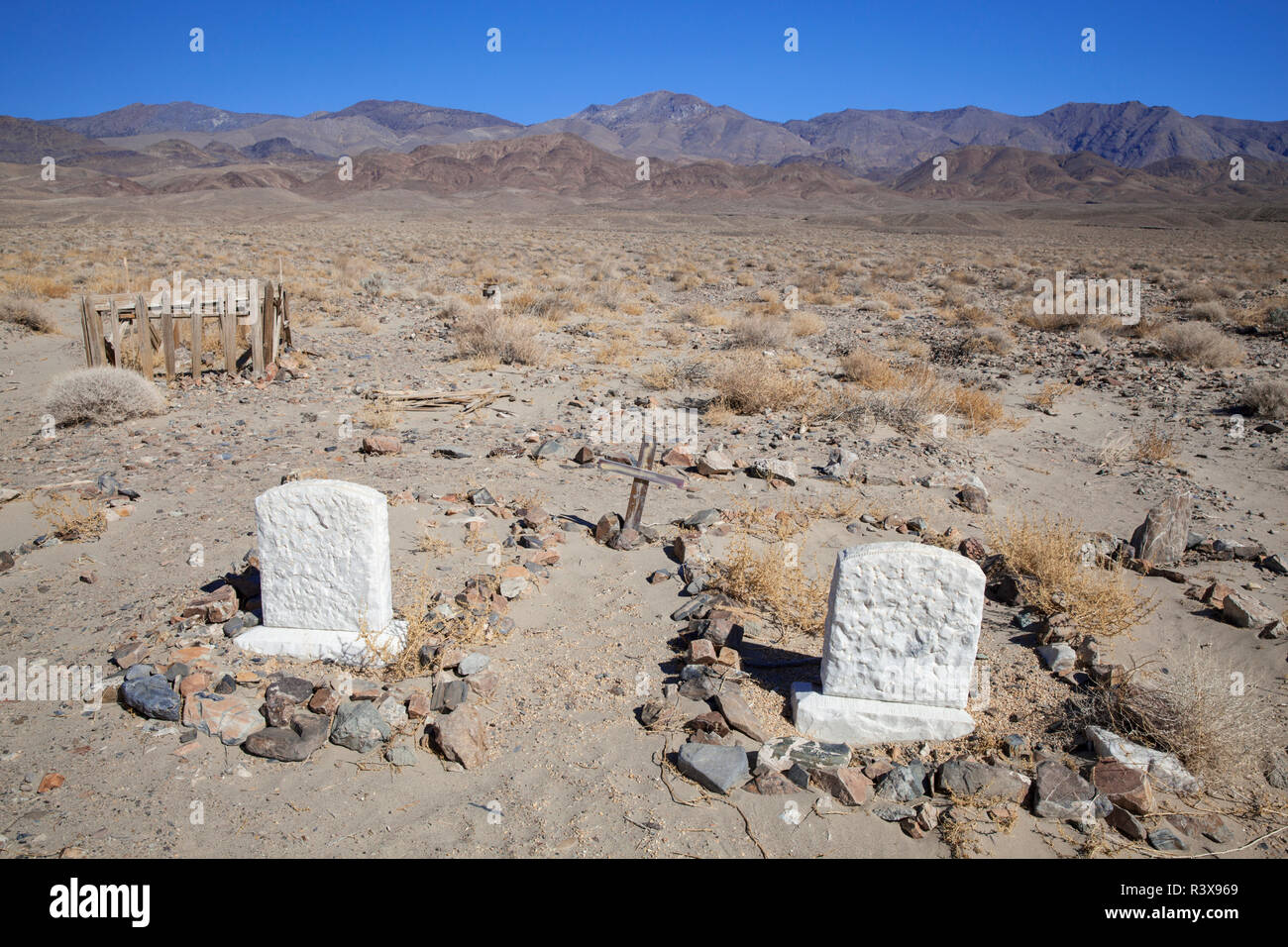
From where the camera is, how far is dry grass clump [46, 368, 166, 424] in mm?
8023

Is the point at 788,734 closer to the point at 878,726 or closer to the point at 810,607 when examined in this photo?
the point at 878,726

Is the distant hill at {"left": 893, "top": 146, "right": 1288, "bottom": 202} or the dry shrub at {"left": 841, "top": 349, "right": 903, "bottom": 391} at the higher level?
the distant hill at {"left": 893, "top": 146, "right": 1288, "bottom": 202}

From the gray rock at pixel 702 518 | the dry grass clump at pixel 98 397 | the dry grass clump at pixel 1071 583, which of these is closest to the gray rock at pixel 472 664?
the gray rock at pixel 702 518

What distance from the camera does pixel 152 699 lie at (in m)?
3.59

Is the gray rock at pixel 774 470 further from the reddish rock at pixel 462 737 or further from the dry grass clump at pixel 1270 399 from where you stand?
the dry grass clump at pixel 1270 399

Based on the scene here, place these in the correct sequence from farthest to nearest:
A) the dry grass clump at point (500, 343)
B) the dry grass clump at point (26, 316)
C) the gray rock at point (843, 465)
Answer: the dry grass clump at point (26, 316), the dry grass clump at point (500, 343), the gray rock at point (843, 465)

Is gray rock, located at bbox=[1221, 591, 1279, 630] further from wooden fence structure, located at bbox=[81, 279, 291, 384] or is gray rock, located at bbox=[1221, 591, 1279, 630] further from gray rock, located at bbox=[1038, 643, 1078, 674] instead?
wooden fence structure, located at bbox=[81, 279, 291, 384]

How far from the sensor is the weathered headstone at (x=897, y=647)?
11.7 ft

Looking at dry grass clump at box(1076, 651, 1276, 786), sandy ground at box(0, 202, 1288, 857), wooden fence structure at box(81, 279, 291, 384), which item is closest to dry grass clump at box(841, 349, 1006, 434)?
sandy ground at box(0, 202, 1288, 857)

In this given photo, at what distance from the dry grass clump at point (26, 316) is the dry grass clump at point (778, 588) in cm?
1348

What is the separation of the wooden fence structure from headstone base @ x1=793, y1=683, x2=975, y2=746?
927 cm

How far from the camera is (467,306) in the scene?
47.8 feet
